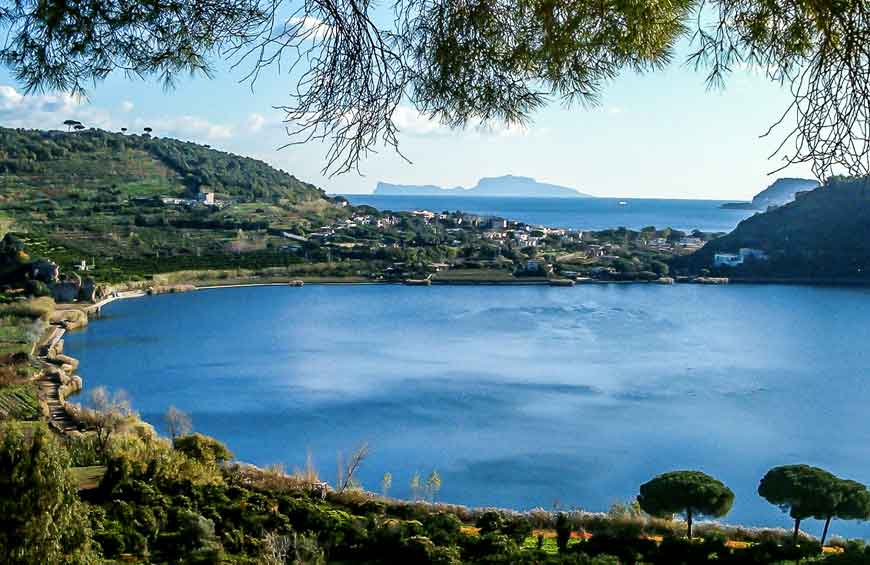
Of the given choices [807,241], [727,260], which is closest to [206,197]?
[727,260]

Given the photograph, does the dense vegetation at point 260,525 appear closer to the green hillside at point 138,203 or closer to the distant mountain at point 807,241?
the green hillside at point 138,203

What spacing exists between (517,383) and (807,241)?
24537 mm

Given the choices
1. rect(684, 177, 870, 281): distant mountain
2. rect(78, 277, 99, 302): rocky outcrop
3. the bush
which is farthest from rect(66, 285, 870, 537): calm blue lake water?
rect(684, 177, 870, 281): distant mountain

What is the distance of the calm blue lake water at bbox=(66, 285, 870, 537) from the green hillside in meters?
5.35

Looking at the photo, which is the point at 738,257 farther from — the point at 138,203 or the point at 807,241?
the point at 138,203

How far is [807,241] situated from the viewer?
3962 centimetres

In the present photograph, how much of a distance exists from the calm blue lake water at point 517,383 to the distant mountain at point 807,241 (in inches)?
136

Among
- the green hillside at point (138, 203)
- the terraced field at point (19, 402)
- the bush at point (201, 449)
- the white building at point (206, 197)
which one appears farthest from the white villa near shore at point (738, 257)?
the bush at point (201, 449)

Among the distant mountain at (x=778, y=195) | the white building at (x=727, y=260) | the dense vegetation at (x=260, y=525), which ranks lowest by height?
the dense vegetation at (x=260, y=525)

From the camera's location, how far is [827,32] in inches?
71.9

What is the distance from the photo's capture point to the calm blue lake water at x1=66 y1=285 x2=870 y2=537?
1480cm

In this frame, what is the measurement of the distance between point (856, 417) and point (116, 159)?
42419mm

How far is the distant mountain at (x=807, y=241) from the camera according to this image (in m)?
37.8

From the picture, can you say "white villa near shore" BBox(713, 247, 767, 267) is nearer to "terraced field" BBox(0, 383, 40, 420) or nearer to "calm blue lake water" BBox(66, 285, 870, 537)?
"calm blue lake water" BBox(66, 285, 870, 537)
